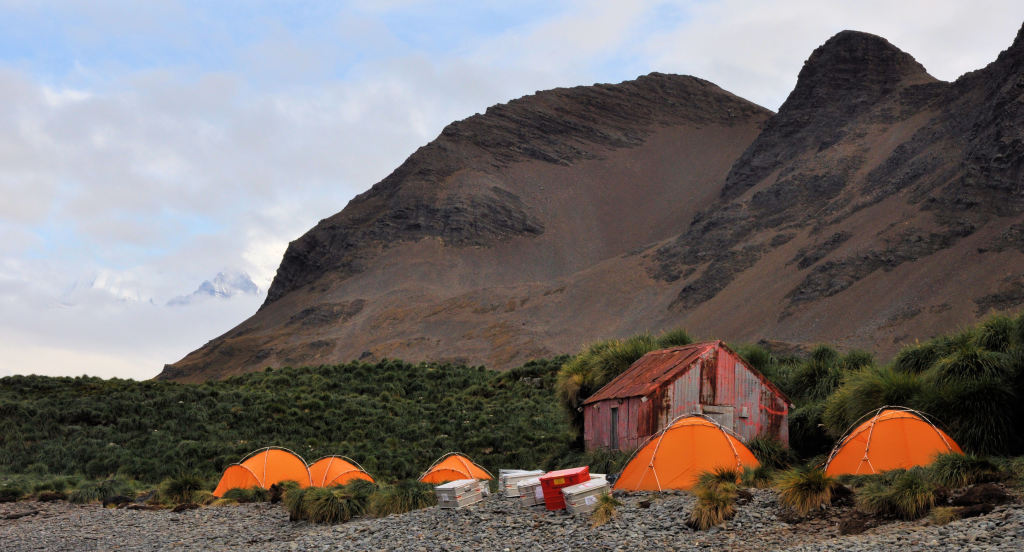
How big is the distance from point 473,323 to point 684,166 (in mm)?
60265

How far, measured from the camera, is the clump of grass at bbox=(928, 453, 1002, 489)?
13.2m

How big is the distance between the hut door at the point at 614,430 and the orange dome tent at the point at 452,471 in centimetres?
334

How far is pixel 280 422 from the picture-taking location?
1459 inches

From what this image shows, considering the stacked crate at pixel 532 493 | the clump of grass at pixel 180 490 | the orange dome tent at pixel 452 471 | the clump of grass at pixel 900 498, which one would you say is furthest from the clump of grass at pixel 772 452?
the clump of grass at pixel 180 490

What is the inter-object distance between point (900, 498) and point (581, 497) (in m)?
4.53

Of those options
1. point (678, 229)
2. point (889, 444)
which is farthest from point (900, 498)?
point (678, 229)

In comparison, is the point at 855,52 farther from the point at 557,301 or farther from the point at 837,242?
the point at 557,301

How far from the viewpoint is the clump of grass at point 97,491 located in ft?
77.6

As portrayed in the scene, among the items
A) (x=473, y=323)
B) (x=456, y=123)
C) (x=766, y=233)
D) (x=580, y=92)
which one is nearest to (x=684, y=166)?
(x=580, y=92)

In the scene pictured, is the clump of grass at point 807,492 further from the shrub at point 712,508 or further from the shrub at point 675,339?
the shrub at point 675,339

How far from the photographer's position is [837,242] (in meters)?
86.2

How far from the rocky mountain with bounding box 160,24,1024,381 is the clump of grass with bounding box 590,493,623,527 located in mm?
56543

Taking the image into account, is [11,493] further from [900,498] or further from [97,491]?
[900,498]

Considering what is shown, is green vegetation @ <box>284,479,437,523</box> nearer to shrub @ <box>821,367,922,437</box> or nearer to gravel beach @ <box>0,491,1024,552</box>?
gravel beach @ <box>0,491,1024,552</box>
